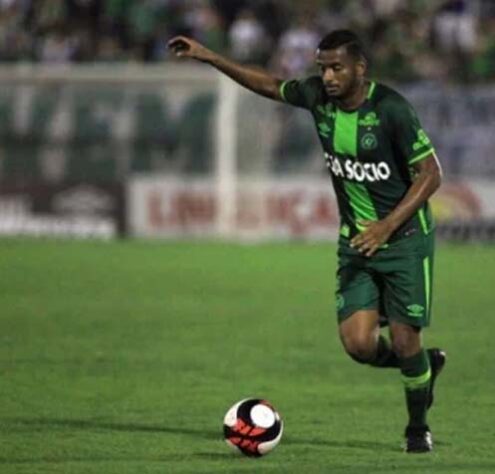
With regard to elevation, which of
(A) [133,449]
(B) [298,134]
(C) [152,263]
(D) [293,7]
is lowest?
(A) [133,449]

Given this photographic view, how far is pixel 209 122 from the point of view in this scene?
25.5 m

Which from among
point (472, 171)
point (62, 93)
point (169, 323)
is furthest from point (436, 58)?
point (169, 323)

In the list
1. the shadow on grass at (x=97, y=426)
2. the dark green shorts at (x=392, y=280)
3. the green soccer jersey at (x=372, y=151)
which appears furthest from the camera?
the shadow on grass at (x=97, y=426)

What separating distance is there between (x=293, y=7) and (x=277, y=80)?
1776 cm

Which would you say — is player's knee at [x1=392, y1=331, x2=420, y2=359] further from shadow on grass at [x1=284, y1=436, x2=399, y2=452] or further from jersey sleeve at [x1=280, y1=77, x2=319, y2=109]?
jersey sleeve at [x1=280, y1=77, x2=319, y2=109]

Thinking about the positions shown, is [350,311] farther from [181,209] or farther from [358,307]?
[181,209]

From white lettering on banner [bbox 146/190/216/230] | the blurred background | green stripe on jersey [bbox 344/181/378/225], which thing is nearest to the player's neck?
green stripe on jersey [bbox 344/181/378/225]

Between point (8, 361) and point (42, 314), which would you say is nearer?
point (8, 361)

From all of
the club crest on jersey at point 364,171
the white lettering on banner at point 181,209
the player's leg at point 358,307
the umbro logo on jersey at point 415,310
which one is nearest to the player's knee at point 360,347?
the player's leg at point 358,307

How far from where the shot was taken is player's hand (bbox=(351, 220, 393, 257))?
8.86m

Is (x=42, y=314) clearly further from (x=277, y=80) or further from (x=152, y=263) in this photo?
(x=277, y=80)

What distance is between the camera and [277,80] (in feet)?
31.1

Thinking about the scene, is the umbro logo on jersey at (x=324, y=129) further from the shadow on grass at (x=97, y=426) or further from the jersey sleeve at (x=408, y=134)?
the shadow on grass at (x=97, y=426)

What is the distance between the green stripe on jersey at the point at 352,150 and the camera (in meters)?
9.06
